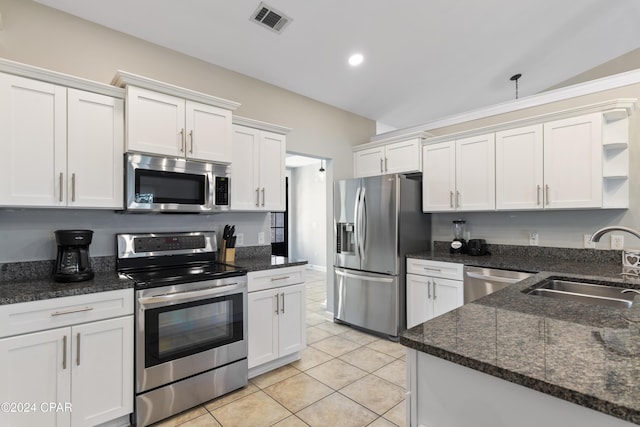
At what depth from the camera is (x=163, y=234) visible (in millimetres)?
2590

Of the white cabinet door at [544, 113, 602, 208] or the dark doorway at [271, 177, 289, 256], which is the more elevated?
the white cabinet door at [544, 113, 602, 208]

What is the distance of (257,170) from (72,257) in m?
1.57

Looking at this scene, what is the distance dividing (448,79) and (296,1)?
7.25ft

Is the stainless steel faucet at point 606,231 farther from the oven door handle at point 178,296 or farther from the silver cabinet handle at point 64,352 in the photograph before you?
the silver cabinet handle at point 64,352

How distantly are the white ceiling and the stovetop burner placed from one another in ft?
5.59

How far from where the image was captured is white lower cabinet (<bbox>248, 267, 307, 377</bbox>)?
8.43ft

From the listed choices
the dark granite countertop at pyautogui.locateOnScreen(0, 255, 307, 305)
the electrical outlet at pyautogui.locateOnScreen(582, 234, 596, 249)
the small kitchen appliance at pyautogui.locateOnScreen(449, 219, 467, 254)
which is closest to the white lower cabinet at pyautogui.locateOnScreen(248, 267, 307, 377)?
the dark granite countertop at pyautogui.locateOnScreen(0, 255, 307, 305)

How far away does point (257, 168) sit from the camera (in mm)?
2998

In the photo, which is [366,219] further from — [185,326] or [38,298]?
[38,298]

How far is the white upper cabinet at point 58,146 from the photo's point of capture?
1852mm

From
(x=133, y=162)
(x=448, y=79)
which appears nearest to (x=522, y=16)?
(x=448, y=79)

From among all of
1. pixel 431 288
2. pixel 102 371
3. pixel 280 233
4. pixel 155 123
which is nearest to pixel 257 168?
pixel 155 123

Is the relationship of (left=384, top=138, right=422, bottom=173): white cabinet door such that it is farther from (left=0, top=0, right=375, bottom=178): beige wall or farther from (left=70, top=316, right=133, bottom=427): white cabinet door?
(left=70, top=316, right=133, bottom=427): white cabinet door

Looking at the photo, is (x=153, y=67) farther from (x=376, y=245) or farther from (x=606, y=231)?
(x=606, y=231)
